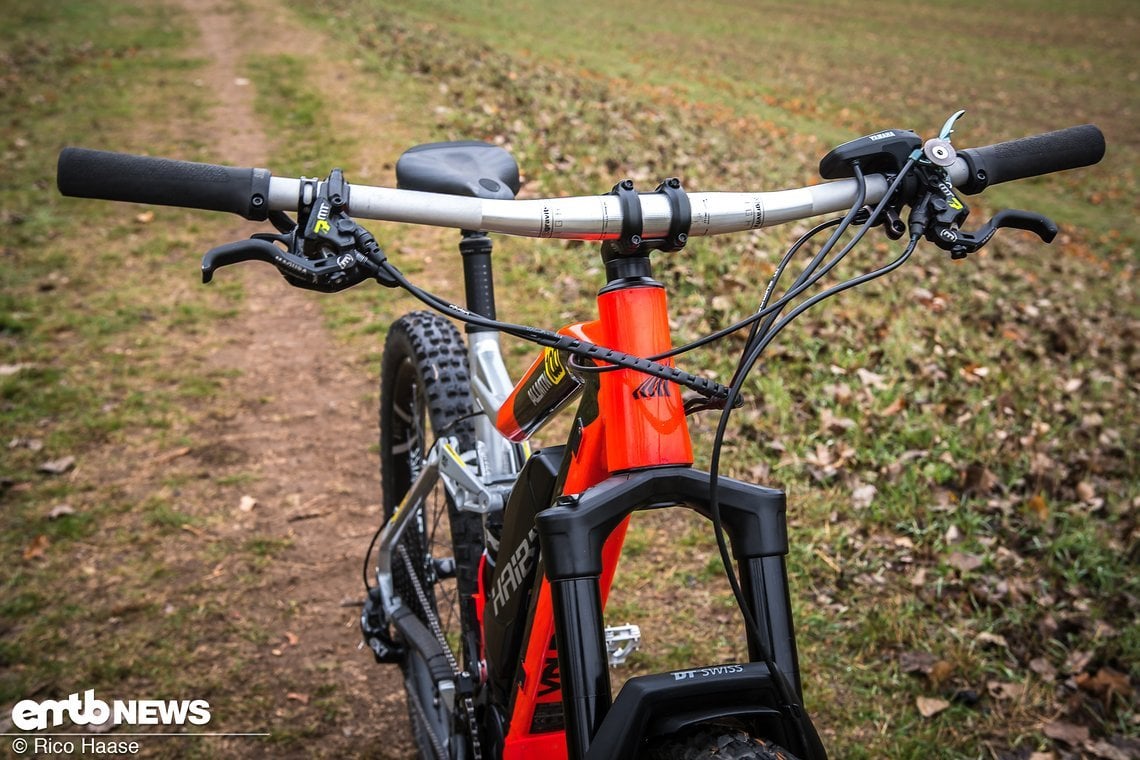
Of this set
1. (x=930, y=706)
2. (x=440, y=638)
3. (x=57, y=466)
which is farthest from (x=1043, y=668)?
(x=57, y=466)

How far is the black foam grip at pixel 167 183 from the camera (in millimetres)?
1517

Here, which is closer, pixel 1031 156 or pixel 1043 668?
pixel 1031 156

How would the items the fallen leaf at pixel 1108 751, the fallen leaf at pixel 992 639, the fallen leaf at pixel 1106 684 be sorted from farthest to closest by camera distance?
the fallen leaf at pixel 992 639
the fallen leaf at pixel 1106 684
the fallen leaf at pixel 1108 751

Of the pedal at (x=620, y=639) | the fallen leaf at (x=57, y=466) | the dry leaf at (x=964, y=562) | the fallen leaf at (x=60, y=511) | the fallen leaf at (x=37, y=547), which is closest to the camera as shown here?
the pedal at (x=620, y=639)

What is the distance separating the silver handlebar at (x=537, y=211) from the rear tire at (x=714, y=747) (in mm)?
871

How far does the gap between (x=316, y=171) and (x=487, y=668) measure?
7594 mm

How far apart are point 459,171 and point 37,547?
3290 mm

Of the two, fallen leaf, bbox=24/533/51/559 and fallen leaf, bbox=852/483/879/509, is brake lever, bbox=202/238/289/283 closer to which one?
fallen leaf, bbox=24/533/51/559

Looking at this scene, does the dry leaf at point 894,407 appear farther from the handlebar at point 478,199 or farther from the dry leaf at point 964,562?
the handlebar at point 478,199

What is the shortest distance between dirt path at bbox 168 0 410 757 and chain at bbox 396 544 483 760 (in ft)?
1.94

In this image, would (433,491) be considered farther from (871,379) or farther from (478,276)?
(871,379)

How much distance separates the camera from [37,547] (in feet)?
13.5

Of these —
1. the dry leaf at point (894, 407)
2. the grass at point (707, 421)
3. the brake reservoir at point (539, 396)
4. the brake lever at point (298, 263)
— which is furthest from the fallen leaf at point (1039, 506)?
the brake lever at point (298, 263)

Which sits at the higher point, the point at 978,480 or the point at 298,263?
the point at 298,263
